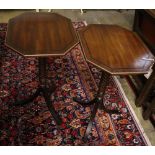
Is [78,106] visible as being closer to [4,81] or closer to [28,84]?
[28,84]

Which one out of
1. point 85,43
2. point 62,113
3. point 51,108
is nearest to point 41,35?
point 85,43

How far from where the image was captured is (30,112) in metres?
1.81

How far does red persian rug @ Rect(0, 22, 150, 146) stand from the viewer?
1653 millimetres

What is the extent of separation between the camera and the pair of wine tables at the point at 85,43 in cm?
117

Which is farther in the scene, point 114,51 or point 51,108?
point 51,108

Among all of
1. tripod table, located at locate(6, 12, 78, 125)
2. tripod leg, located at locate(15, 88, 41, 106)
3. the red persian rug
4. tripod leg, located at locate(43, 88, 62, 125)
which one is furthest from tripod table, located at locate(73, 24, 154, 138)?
tripod leg, located at locate(15, 88, 41, 106)

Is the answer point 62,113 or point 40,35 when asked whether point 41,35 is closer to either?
point 40,35

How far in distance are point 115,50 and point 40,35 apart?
0.51 meters

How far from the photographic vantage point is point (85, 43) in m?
1.29

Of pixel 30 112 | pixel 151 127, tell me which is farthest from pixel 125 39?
pixel 30 112

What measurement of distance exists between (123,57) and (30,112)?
103 centimetres

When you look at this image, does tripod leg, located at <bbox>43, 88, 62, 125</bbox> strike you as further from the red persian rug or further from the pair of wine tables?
the pair of wine tables

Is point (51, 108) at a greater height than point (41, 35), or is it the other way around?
point (41, 35)

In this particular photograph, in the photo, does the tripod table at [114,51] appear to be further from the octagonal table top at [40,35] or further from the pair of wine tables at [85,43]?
the octagonal table top at [40,35]
